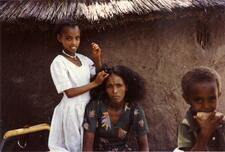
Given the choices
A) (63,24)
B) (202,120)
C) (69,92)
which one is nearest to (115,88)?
(69,92)

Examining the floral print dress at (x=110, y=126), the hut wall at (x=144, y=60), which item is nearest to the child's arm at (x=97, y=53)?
the floral print dress at (x=110, y=126)

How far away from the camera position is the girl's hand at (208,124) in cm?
296

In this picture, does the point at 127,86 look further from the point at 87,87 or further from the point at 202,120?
the point at 202,120

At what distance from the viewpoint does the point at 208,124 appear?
2965 mm

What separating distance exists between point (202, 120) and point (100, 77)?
1071 mm

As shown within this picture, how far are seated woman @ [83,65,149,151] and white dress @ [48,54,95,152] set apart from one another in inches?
5.9

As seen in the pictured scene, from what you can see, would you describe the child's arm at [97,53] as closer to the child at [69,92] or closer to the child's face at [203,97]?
the child at [69,92]

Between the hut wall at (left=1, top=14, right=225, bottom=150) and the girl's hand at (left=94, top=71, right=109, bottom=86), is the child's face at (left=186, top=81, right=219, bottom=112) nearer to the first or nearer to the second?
the girl's hand at (left=94, top=71, right=109, bottom=86)

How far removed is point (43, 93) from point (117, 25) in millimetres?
1086

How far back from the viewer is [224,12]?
4.36 metres

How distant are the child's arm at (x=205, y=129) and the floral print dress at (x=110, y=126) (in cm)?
78

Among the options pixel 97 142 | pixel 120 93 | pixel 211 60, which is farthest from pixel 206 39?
pixel 97 142

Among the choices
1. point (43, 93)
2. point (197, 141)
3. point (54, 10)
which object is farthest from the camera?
point (43, 93)

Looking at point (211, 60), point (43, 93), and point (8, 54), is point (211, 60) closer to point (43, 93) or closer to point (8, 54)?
point (43, 93)
